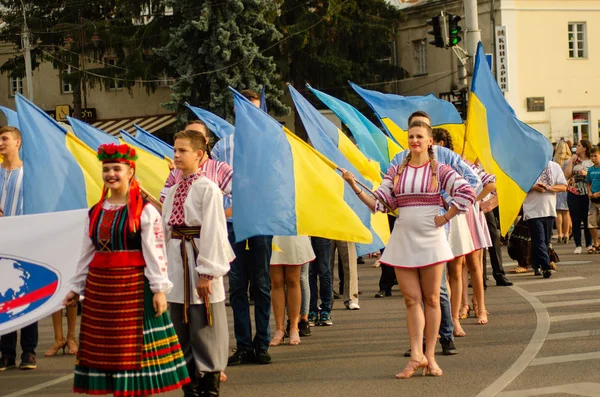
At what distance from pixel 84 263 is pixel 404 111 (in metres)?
7.95

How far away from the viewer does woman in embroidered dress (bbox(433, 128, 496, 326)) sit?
10727 mm

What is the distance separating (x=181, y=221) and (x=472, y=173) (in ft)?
9.47

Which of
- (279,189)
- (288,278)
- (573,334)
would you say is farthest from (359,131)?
(279,189)

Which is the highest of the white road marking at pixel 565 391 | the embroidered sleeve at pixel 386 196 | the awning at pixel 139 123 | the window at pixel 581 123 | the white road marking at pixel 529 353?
the awning at pixel 139 123

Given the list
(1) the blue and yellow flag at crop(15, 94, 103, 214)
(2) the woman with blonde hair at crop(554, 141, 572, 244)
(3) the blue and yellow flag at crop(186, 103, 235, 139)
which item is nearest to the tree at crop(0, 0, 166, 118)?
(2) the woman with blonde hair at crop(554, 141, 572, 244)

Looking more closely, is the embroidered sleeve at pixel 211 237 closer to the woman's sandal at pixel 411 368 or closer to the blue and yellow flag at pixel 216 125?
the woman's sandal at pixel 411 368

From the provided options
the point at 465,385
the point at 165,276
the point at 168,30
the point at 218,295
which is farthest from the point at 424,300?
the point at 168,30

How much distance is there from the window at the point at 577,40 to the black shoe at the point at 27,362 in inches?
1556

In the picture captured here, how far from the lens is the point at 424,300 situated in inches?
349

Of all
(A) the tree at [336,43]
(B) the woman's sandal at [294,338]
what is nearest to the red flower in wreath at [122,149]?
(B) the woman's sandal at [294,338]

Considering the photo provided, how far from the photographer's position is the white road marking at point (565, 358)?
902 centimetres

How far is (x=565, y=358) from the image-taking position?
30.0ft

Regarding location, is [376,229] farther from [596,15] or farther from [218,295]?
[596,15]

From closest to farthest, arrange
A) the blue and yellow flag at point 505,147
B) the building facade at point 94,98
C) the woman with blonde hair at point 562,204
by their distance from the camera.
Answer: the blue and yellow flag at point 505,147, the woman with blonde hair at point 562,204, the building facade at point 94,98
